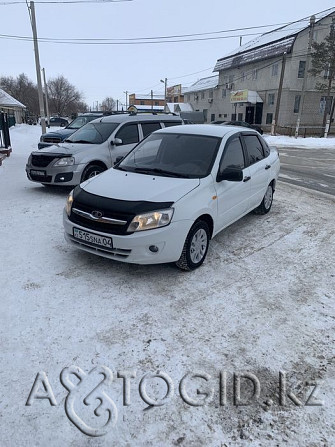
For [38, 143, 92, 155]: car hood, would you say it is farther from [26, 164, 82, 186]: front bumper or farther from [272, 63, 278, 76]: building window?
[272, 63, 278, 76]: building window

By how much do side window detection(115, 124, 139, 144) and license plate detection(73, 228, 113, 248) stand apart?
4.71m

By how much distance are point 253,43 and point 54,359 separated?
48.9 metres

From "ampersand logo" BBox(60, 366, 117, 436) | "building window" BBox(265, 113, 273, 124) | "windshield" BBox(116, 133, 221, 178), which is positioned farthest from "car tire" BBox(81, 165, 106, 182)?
"building window" BBox(265, 113, 273, 124)

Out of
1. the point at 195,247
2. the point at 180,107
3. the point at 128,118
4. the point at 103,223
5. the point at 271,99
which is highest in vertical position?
the point at 271,99

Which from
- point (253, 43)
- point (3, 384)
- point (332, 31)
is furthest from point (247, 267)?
point (253, 43)

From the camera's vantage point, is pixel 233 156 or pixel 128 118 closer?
pixel 233 156

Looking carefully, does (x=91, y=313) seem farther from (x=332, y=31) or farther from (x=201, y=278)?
(x=332, y=31)

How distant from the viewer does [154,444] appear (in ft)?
7.07

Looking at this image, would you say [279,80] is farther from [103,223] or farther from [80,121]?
[103,223]

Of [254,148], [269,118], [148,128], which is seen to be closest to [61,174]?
[148,128]

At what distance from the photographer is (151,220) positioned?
151 inches

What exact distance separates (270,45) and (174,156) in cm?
3887

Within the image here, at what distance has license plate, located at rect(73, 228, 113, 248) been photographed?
12.8 ft

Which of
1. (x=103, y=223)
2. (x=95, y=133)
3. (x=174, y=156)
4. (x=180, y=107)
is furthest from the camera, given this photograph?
(x=180, y=107)
